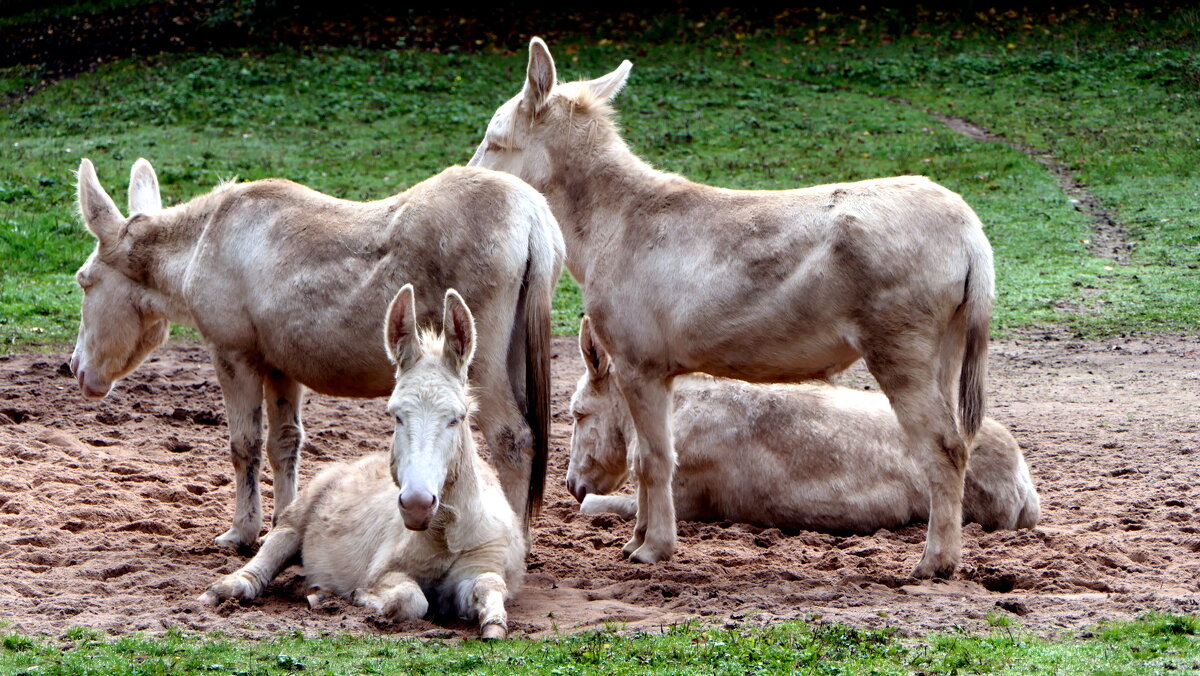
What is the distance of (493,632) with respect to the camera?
226 inches

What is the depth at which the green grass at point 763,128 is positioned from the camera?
1534 cm

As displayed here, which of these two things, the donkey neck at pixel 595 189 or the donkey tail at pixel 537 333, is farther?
the donkey neck at pixel 595 189

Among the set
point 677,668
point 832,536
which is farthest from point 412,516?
point 832,536

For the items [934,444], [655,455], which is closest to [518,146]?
[655,455]

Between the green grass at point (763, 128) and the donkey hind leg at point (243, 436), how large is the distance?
6002 millimetres

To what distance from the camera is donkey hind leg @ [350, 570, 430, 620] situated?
6016 millimetres

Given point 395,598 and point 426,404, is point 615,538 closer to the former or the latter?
point 395,598

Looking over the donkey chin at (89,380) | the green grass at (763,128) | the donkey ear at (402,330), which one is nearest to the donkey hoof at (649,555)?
the donkey ear at (402,330)

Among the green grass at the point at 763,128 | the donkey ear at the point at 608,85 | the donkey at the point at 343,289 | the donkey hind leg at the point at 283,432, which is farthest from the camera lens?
the green grass at the point at 763,128

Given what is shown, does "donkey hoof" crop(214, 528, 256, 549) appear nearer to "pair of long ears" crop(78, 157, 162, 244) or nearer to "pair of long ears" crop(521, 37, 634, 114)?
"pair of long ears" crop(78, 157, 162, 244)

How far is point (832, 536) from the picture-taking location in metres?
7.98

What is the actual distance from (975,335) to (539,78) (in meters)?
3.08

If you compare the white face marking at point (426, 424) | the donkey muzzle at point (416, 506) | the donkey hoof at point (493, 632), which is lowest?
the donkey hoof at point (493, 632)

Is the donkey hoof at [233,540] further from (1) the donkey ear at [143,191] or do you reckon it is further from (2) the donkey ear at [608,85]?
(2) the donkey ear at [608,85]
